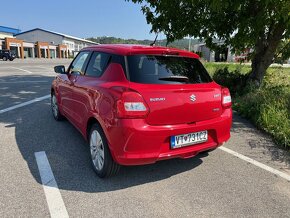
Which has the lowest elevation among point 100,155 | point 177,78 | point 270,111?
point 100,155

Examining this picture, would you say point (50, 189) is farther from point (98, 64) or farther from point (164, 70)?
point (164, 70)

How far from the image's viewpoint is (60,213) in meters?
2.64

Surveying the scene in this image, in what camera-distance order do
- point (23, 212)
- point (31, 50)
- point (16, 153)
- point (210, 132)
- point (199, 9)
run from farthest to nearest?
point (31, 50) → point (199, 9) → point (16, 153) → point (210, 132) → point (23, 212)

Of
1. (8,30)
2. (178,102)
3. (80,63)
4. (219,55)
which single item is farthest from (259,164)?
(8,30)

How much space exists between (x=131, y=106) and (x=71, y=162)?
1548 millimetres

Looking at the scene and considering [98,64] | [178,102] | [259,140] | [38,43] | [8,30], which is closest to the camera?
[178,102]

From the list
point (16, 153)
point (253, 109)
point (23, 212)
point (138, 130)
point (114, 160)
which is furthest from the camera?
point (253, 109)

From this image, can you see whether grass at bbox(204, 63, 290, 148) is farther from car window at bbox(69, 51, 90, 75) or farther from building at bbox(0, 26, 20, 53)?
building at bbox(0, 26, 20, 53)

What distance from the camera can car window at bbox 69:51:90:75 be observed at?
14.0 feet

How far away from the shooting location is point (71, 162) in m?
3.79

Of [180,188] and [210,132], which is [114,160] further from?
[210,132]

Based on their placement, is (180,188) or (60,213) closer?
(60,213)

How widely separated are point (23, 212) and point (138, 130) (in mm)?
1429

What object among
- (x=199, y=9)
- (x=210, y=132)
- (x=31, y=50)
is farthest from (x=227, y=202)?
(x=31, y=50)
